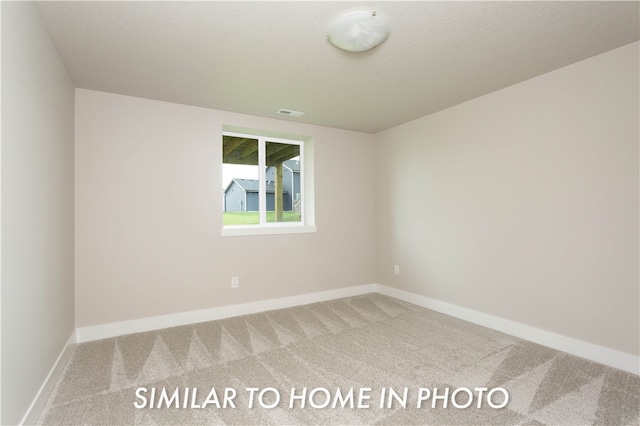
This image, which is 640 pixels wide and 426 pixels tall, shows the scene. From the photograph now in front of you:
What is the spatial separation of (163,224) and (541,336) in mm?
3606

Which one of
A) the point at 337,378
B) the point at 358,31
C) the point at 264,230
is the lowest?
the point at 337,378

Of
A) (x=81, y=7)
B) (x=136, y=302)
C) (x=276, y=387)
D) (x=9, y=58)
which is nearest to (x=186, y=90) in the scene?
(x=81, y=7)

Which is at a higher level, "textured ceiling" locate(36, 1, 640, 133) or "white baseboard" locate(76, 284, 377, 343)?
"textured ceiling" locate(36, 1, 640, 133)

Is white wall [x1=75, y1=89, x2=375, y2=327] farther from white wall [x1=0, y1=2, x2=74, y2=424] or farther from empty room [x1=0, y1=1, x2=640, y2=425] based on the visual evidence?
white wall [x1=0, y1=2, x2=74, y2=424]

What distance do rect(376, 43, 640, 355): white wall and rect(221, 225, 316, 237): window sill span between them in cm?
135

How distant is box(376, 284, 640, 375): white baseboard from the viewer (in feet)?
7.40

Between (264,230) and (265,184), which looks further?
(265,184)

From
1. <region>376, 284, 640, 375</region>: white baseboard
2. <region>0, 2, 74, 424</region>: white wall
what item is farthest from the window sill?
<region>376, 284, 640, 375</region>: white baseboard

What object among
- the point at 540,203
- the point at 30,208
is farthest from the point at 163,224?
the point at 540,203

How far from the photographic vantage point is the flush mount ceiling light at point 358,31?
1.83m

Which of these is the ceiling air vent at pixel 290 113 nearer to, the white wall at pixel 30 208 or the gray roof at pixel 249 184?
the gray roof at pixel 249 184

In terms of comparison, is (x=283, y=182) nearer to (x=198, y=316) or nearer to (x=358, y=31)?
(x=198, y=316)

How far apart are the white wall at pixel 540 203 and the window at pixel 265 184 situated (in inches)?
55.6

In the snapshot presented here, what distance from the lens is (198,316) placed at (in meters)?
3.31
